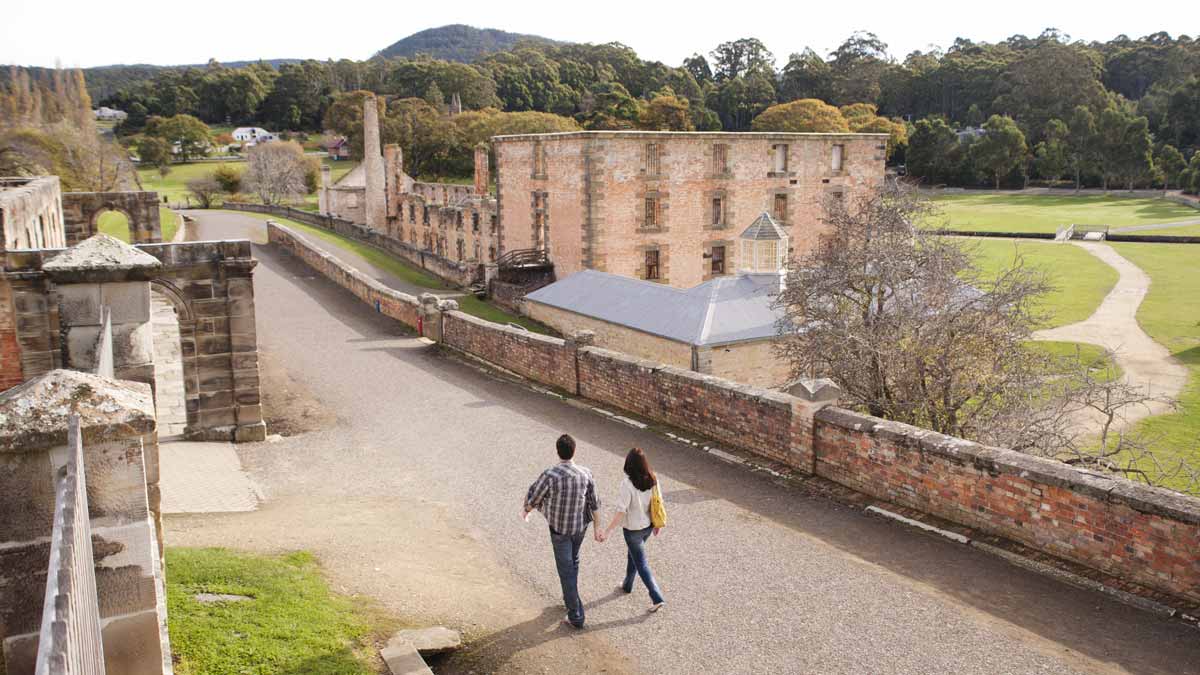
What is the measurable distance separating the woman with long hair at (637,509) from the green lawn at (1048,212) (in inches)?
2413

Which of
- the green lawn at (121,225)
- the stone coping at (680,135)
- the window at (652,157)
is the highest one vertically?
the stone coping at (680,135)

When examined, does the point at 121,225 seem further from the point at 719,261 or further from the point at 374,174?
the point at 719,261

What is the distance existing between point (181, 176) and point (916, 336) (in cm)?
8913

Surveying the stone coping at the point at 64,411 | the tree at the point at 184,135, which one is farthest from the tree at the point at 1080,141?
the stone coping at the point at 64,411

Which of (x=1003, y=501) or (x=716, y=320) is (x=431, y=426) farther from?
(x=716, y=320)

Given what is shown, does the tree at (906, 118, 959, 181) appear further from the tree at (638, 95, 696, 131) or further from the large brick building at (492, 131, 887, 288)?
the large brick building at (492, 131, 887, 288)

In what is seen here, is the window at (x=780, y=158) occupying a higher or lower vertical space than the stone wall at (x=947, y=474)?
higher

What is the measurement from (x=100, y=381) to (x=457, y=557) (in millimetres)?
4996

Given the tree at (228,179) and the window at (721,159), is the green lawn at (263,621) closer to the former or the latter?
the window at (721,159)

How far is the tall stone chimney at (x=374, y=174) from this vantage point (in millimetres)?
57594

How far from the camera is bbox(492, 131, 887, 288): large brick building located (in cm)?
3444

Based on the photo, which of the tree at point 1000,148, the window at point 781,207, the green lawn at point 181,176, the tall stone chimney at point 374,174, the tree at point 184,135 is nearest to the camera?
the window at point 781,207

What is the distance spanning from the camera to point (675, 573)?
8.54 m

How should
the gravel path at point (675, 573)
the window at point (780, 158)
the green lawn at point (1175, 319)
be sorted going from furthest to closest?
the window at point (780, 158) < the green lawn at point (1175, 319) < the gravel path at point (675, 573)
